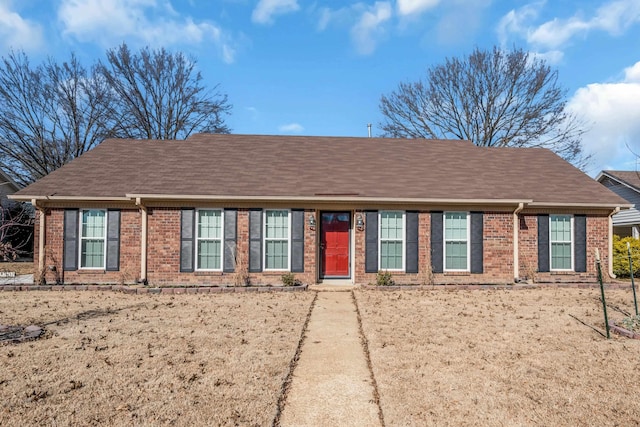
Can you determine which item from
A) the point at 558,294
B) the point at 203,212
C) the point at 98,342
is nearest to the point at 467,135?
the point at 558,294

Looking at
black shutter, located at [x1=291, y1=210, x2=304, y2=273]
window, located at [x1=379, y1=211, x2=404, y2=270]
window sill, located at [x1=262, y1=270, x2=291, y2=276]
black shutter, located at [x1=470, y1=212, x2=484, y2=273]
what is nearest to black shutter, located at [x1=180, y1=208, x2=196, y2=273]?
window sill, located at [x1=262, y1=270, x2=291, y2=276]

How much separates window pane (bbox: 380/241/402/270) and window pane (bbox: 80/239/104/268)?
792cm

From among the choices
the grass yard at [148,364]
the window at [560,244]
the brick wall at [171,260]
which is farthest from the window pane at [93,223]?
the window at [560,244]

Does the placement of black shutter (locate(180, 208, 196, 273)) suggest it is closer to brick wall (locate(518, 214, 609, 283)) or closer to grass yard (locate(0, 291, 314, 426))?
grass yard (locate(0, 291, 314, 426))

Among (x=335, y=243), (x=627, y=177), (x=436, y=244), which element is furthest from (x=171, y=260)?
(x=627, y=177)

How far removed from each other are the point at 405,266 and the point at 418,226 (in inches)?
47.1

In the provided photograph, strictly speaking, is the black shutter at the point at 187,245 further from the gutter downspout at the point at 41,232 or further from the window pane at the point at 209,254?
the gutter downspout at the point at 41,232

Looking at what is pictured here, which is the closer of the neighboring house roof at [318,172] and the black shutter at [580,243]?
the neighboring house roof at [318,172]

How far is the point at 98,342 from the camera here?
5836 mm

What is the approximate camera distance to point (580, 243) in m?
12.2

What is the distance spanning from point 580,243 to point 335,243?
7.20m

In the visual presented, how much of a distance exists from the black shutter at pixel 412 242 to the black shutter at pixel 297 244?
2968 millimetres

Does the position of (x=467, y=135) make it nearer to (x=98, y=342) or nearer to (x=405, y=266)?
(x=405, y=266)

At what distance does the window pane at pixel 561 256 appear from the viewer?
39.8 feet
